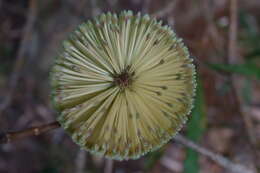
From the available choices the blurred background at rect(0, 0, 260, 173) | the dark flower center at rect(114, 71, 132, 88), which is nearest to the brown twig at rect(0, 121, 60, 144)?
the dark flower center at rect(114, 71, 132, 88)

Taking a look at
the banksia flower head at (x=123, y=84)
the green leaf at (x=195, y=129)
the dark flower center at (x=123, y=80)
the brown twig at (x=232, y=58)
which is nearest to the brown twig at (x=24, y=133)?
the banksia flower head at (x=123, y=84)

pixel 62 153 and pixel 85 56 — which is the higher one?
pixel 85 56

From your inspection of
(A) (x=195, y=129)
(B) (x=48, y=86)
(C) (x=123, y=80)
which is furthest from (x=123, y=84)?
(B) (x=48, y=86)

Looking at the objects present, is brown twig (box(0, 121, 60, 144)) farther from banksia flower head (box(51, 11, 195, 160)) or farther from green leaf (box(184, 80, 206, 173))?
green leaf (box(184, 80, 206, 173))

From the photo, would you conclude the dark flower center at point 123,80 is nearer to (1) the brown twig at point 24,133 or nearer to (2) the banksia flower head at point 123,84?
(2) the banksia flower head at point 123,84

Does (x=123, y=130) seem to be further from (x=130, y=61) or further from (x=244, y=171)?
(x=244, y=171)

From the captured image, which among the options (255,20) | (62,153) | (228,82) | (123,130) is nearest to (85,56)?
(123,130)
